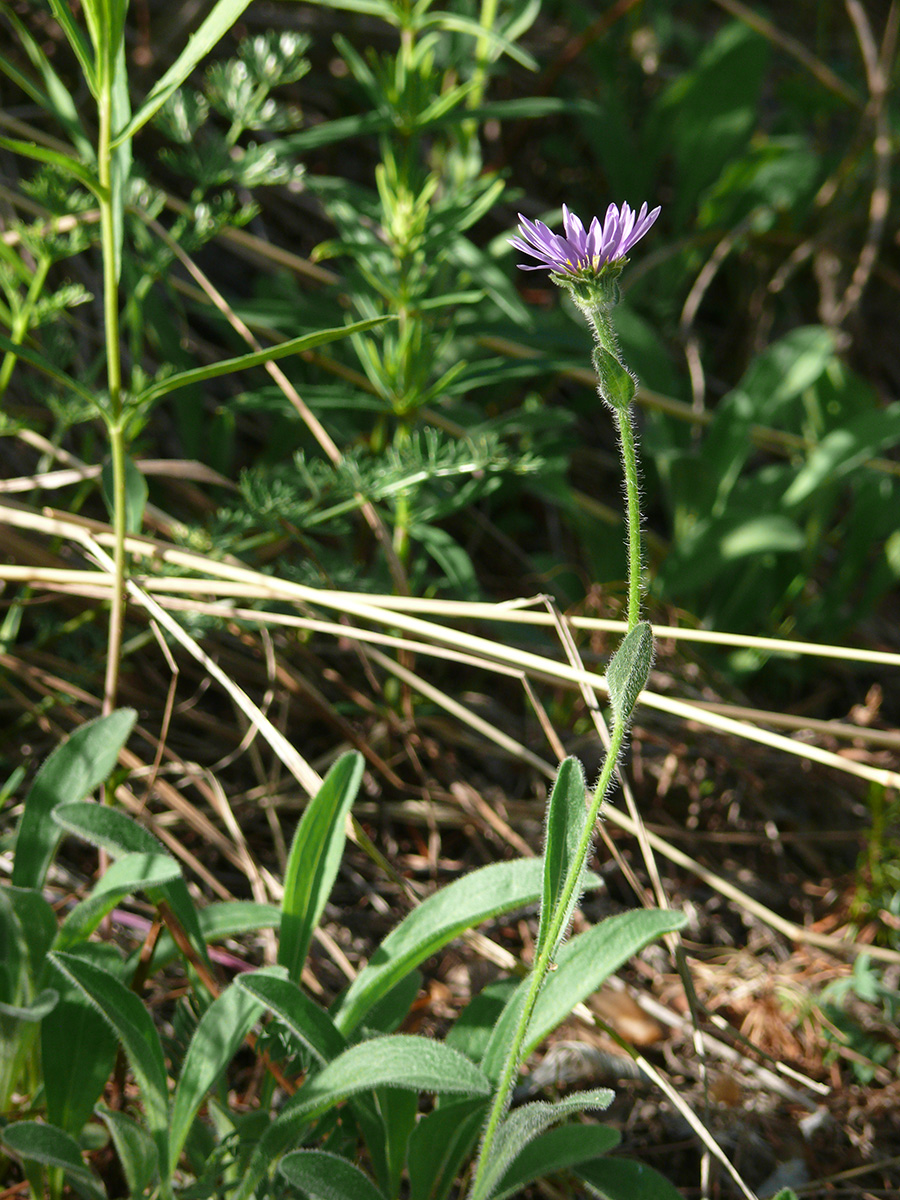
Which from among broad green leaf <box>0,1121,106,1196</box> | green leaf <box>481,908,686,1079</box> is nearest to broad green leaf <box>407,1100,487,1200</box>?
green leaf <box>481,908,686,1079</box>

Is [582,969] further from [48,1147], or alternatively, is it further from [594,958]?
[48,1147]

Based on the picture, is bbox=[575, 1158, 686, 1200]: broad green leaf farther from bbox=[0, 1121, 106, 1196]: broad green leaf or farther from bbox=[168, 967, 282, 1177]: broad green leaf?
bbox=[0, 1121, 106, 1196]: broad green leaf

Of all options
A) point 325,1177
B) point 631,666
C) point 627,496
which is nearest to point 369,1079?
point 325,1177

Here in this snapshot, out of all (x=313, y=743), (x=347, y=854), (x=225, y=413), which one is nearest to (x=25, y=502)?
(x=225, y=413)

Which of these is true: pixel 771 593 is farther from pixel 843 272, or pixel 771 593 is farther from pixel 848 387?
pixel 843 272

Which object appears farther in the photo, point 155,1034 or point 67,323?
point 67,323

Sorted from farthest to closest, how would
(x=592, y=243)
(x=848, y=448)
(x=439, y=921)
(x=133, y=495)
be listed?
(x=848, y=448), (x=133, y=495), (x=439, y=921), (x=592, y=243)
